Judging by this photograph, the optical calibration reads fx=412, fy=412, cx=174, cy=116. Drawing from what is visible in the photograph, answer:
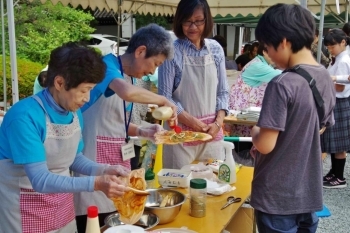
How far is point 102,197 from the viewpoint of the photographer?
6.68ft

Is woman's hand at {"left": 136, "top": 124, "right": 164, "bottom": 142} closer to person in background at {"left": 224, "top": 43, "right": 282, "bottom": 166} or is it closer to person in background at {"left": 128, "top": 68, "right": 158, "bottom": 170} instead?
person in background at {"left": 128, "top": 68, "right": 158, "bottom": 170}

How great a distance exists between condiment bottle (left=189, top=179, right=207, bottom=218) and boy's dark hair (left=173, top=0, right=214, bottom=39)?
3.50ft

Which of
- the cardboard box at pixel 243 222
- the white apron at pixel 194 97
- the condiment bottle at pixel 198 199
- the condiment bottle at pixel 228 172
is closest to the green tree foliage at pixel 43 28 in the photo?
the white apron at pixel 194 97

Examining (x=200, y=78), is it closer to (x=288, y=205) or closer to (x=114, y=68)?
(x=114, y=68)

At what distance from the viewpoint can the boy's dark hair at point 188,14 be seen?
2566mm

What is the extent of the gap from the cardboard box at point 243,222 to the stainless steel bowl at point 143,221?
A: 3.32 ft

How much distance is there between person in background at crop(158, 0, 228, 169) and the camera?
2561 millimetres

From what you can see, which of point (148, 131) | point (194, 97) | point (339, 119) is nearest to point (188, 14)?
point (194, 97)

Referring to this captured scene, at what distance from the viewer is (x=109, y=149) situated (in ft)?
6.75

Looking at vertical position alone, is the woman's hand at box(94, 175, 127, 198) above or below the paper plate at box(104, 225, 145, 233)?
above

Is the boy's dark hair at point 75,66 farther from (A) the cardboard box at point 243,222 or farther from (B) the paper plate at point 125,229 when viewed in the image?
(A) the cardboard box at point 243,222

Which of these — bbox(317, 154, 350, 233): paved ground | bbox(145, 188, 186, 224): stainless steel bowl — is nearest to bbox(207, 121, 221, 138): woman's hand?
bbox(145, 188, 186, 224): stainless steel bowl

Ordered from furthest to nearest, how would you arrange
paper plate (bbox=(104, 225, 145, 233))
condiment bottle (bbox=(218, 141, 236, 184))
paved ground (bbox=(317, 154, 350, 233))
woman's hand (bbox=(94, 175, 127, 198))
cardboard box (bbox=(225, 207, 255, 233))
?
1. paved ground (bbox=(317, 154, 350, 233))
2. cardboard box (bbox=(225, 207, 255, 233))
3. condiment bottle (bbox=(218, 141, 236, 184))
4. paper plate (bbox=(104, 225, 145, 233))
5. woman's hand (bbox=(94, 175, 127, 198))

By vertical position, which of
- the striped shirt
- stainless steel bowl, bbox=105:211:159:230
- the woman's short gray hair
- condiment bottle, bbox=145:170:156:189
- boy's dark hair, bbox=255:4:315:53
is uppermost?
boy's dark hair, bbox=255:4:315:53
